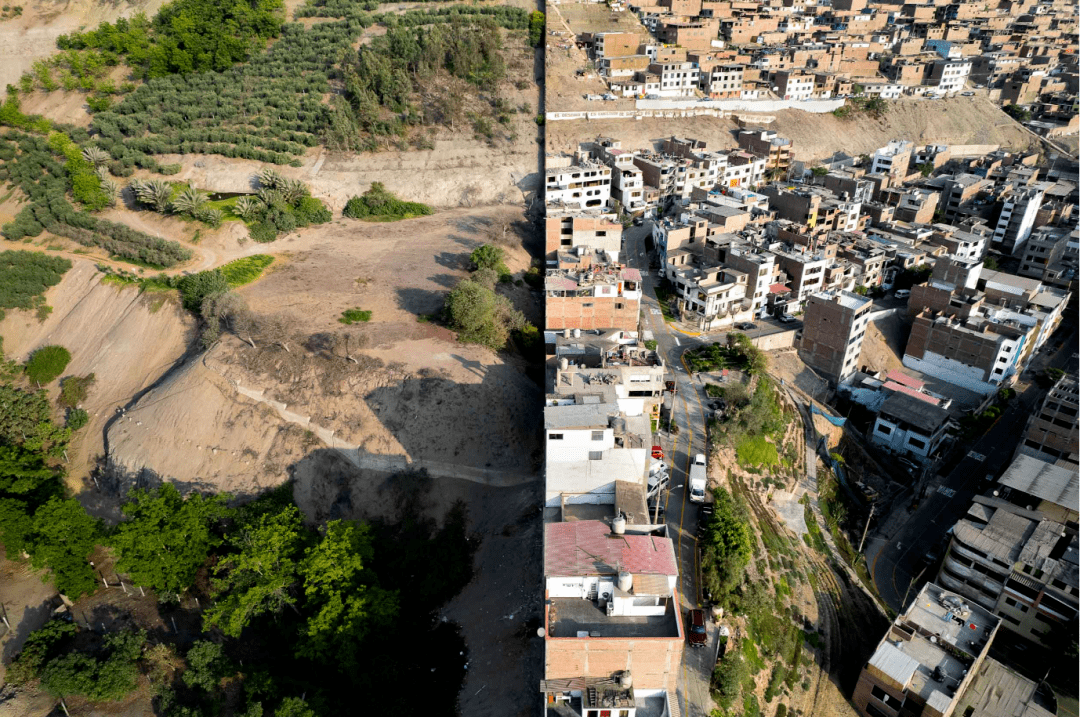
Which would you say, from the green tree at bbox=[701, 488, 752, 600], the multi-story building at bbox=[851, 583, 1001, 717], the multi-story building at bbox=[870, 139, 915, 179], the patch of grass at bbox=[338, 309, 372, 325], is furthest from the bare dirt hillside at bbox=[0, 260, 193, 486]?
the multi-story building at bbox=[870, 139, 915, 179]

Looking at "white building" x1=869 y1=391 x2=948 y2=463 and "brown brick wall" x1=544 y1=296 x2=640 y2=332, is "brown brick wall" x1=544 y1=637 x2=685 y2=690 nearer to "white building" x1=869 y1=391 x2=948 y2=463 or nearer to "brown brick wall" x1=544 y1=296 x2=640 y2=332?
"brown brick wall" x1=544 y1=296 x2=640 y2=332

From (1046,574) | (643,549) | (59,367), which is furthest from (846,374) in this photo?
(59,367)

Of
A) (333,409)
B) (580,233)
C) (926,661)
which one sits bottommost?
(926,661)

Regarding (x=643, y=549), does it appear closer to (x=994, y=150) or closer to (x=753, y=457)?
(x=753, y=457)

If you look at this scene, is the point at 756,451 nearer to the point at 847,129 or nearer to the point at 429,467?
the point at 429,467

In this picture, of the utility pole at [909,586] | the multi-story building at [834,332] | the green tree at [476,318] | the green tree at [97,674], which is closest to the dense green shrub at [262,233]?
the green tree at [476,318]

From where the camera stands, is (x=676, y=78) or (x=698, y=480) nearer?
(x=698, y=480)

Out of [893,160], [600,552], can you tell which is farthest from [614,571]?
[893,160]
